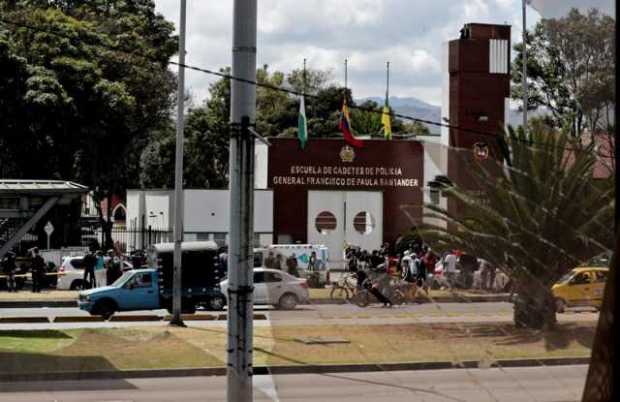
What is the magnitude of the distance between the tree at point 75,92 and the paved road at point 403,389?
28087 millimetres

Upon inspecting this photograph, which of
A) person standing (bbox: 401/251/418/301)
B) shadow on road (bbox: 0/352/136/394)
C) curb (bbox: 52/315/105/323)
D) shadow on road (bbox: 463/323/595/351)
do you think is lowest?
shadow on road (bbox: 0/352/136/394)

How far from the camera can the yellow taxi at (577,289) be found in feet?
11.0

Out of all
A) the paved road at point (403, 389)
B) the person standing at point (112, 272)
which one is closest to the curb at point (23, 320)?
the person standing at point (112, 272)

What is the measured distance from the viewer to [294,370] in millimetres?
6336

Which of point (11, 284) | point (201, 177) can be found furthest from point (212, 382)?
point (201, 177)

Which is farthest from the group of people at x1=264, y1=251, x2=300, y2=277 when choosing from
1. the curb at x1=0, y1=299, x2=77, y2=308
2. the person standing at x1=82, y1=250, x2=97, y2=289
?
the person standing at x1=82, y1=250, x2=97, y2=289

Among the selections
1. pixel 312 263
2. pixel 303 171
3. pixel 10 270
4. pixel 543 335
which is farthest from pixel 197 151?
pixel 543 335

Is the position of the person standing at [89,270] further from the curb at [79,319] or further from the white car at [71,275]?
the curb at [79,319]

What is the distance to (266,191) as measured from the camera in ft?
126

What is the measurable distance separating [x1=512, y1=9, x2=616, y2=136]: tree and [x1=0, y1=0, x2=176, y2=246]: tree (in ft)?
125

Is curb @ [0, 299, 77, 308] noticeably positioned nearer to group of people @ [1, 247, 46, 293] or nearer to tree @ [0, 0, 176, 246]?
group of people @ [1, 247, 46, 293]

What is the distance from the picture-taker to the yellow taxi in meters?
3.34

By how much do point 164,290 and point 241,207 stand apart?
19.3 m

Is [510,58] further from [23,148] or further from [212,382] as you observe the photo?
[23,148]
